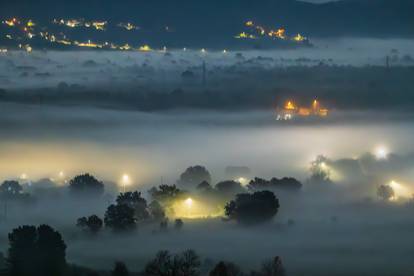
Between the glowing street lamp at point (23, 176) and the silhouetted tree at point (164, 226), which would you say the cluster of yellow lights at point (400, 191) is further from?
the glowing street lamp at point (23, 176)

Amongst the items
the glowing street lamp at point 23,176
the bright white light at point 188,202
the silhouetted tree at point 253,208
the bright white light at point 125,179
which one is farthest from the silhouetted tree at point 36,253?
the glowing street lamp at point 23,176

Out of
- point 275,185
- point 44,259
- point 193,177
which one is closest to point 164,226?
point 44,259

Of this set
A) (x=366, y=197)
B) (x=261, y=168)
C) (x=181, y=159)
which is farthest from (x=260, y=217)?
(x=181, y=159)

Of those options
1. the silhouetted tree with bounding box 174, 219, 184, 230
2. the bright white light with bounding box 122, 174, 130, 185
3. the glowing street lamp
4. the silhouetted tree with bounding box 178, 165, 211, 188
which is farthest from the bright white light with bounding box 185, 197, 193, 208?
the glowing street lamp

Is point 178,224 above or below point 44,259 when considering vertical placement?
above

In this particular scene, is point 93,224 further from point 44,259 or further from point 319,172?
point 319,172

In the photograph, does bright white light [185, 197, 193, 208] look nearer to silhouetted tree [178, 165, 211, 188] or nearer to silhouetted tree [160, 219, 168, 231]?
silhouetted tree [160, 219, 168, 231]

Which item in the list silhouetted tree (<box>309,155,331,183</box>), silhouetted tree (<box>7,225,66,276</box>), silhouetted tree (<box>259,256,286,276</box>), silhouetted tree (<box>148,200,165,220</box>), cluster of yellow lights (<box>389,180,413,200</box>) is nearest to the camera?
silhouetted tree (<box>259,256,286,276</box>)
